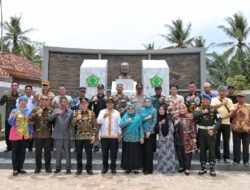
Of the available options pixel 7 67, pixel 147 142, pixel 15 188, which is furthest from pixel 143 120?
pixel 7 67

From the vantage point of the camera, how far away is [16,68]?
2023 cm

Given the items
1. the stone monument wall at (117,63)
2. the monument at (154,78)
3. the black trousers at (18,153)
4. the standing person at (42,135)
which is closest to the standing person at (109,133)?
the standing person at (42,135)

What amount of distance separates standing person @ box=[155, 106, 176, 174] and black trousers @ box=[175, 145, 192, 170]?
122mm

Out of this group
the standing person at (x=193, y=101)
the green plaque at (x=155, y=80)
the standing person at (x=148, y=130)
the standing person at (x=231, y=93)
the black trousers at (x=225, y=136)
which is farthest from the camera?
the green plaque at (x=155, y=80)

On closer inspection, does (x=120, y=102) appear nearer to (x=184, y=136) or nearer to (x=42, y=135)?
(x=184, y=136)

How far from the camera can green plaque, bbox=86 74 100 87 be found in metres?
9.62

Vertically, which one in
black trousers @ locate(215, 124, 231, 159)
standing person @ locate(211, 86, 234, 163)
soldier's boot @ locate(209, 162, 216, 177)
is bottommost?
soldier's boot @ locate(209, 162, 216, 177)

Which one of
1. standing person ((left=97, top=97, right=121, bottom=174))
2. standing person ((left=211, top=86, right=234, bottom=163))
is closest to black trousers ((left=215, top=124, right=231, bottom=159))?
standing person ((left=211, top=86, right=234, bottom=163))

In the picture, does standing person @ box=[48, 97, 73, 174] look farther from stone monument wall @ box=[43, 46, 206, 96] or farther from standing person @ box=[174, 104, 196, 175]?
stone monument wall @ box=[43, 46, 206, 96]

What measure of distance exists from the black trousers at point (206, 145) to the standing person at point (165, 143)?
1.86 feet

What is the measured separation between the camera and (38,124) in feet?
20.8

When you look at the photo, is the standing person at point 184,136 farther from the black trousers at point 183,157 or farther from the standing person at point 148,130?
the standing person at point 148,130

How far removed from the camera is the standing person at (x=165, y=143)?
6375 mm

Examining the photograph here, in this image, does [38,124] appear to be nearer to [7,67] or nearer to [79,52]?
[79,52]
